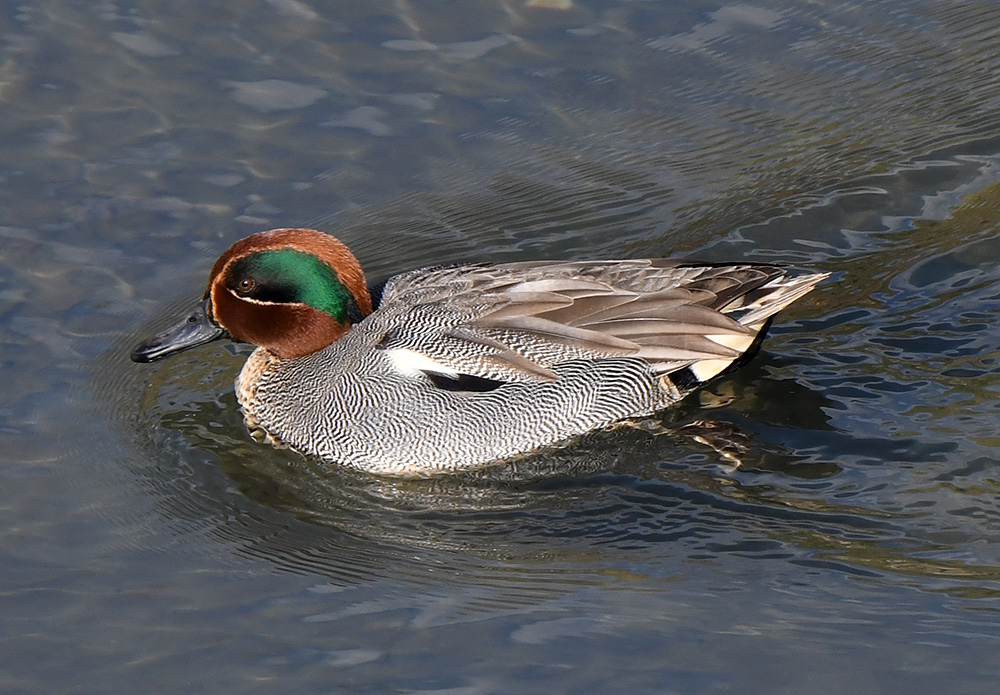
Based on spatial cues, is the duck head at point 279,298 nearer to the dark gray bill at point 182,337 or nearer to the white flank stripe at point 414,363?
the dark gray bill at point 182,337

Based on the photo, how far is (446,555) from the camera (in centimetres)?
615

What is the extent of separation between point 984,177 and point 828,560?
3642 millimetres

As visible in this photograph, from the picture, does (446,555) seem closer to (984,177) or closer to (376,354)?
(376,354)

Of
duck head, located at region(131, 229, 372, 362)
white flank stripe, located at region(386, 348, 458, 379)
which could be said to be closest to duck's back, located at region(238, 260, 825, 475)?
white flank stripe, located at region(386, 348, 458, 379)

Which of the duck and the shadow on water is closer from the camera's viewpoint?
the shadow on water

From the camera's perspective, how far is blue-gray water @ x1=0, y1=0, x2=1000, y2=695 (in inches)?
214

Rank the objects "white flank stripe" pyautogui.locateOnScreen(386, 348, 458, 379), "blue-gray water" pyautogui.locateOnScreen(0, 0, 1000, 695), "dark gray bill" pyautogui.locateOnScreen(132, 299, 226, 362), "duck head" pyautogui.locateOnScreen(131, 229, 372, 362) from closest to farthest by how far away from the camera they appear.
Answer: "blue-gray water" pyautogui.locateOnScreen(0, 0, 1000, 695) → "white flank stripe" pyautogui.locateOnScreen(386, 348, 458, 379) → "duck head" pyautogui.locateOnScreen(131, 229, 372, 362) → "dark gray bill" pyautogui.locateOnScreen(132, 299, 226, 362)

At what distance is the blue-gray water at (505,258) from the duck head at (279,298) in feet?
1.60

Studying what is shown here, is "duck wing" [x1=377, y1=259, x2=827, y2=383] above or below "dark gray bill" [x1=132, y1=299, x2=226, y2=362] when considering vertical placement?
above

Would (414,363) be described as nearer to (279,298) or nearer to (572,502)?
(279,298)

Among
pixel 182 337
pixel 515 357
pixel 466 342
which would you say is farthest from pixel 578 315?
pixel 182 337

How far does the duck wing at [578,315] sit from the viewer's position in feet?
22.3

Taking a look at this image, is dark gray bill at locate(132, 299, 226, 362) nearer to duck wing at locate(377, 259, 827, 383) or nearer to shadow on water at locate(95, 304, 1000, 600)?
shadow on water at locate(95, 304, 1000, 600)

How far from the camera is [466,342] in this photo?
6793 mm
